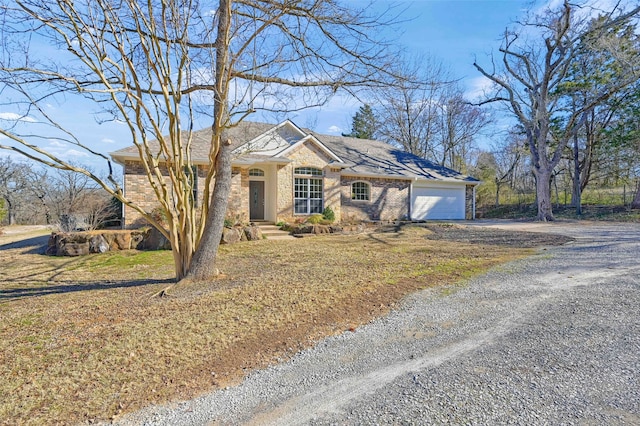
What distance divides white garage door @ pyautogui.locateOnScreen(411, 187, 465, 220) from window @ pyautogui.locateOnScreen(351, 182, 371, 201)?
10.3 ft

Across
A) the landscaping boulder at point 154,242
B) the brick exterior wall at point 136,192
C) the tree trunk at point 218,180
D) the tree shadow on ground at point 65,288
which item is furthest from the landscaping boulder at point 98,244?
the tree trunk at point 218,180

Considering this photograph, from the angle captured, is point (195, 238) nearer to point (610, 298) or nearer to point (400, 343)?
point (400, 343)

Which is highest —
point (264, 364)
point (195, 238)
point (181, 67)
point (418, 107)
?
point (418, 107)

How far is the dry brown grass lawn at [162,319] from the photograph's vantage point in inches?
106

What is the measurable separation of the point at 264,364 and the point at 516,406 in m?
2.03

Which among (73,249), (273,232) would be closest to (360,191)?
(273,232)

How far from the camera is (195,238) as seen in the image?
5840 mm

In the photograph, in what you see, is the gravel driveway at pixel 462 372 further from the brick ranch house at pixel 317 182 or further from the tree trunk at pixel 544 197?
the tree trunk at pixel 544 197

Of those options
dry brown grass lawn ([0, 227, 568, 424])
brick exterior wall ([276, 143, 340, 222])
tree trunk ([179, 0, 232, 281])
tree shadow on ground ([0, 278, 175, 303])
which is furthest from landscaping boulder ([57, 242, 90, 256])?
brick exterior wall ([276, 143, 340, 222])

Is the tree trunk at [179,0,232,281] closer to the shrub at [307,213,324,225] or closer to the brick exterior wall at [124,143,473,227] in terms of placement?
the brick exterior wall at [124,143,473,227]

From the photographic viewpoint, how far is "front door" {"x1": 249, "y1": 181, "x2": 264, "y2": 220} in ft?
51.6

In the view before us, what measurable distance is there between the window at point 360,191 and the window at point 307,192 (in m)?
2.47

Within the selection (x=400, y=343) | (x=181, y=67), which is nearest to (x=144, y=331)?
(x=400, y=343)

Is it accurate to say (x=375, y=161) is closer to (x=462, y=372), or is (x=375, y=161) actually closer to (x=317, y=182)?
(x=317, y=182)
